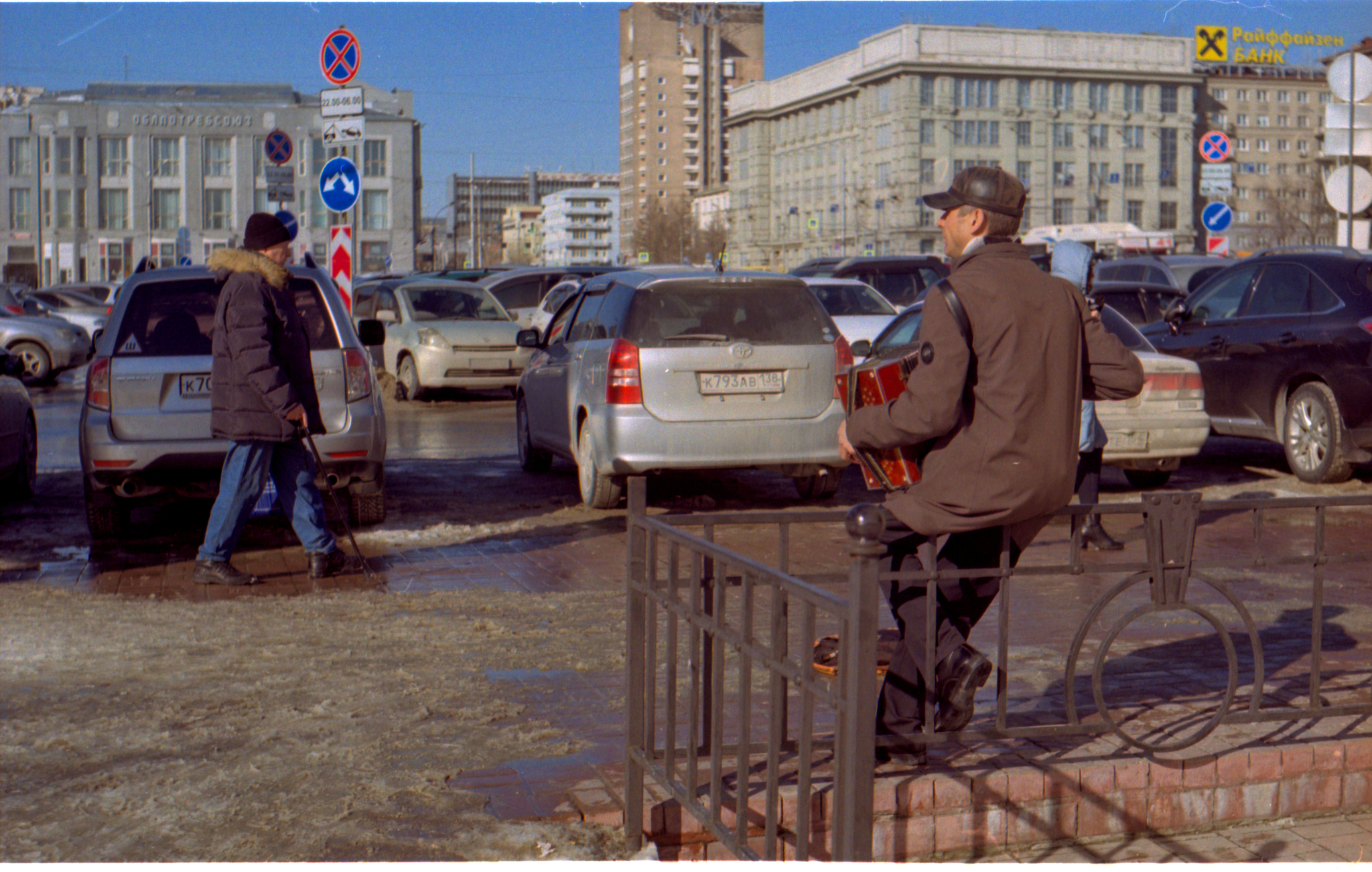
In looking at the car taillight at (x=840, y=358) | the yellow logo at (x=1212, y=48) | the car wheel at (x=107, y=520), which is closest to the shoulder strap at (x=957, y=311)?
the car taillight at (x=840, y=358)

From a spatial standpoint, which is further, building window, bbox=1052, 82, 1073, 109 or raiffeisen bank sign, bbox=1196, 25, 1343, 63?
building window, bbox=1052, 82, 1073, 109

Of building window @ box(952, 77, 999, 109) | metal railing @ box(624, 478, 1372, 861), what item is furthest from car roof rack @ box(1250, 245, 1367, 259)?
building window @ box(952, 77, 999, 109)

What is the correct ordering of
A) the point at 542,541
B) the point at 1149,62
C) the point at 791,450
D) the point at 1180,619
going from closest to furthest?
1. the point at 1180,619
2. the point at 542,541
3. the point at 791,450
4. the point at 1149,62

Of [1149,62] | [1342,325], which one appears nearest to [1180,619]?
[1342,325]

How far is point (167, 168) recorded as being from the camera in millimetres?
95688

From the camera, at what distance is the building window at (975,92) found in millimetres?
110062

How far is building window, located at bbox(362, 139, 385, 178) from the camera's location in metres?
99.6

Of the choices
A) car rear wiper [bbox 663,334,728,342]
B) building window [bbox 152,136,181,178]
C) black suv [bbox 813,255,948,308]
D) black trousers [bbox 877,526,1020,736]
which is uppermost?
building window [bbox 152,136,181,178]

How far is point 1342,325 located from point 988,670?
27.3 feet

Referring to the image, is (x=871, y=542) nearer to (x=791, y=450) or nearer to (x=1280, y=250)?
(x=791, y=450)

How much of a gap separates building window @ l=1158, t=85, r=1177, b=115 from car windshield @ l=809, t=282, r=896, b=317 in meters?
106

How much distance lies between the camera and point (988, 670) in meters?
Result: 4.01

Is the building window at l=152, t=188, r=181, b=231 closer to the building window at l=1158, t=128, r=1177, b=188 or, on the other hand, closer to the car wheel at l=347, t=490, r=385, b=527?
the building window at l=1158, t=128, r=1177, b=188

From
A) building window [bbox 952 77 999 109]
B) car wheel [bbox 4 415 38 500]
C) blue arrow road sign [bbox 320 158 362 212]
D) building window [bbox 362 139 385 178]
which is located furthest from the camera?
building window [bbox 952 77 999 109]
